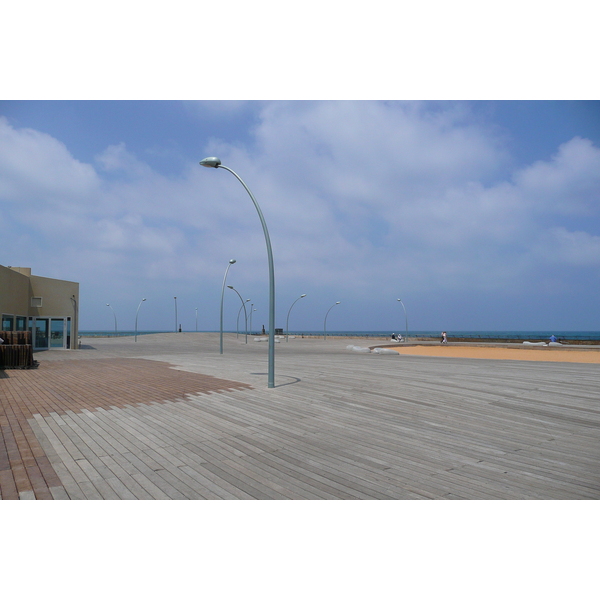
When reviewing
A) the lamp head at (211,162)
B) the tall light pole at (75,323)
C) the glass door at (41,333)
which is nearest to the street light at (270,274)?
the lamp head at (211,162)

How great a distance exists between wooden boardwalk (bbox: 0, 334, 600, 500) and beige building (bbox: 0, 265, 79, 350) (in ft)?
51.5

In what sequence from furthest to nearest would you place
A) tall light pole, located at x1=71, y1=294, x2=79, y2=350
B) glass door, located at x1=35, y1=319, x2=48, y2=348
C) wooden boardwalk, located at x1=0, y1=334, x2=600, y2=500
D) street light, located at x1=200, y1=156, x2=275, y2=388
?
tall light pole, located at x1=71, y1=294, x2=79, y2=350, glass door, located at x1=35, y1=319, x2=48, y2=348, street light, located at x1=200, y1=156, x2=275, y2=388, wooden boardwalk, located at x1=0, y1=334, x2=600, y2=500

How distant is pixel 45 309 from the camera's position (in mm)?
26078

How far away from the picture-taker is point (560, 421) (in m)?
6.63

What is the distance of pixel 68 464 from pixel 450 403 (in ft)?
20.4

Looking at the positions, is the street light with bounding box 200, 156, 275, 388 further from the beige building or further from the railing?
the beige building

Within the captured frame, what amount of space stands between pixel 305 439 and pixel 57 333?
86.0 ft

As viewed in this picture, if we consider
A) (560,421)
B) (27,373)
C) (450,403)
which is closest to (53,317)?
(27,373)

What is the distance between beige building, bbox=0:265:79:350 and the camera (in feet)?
75.8

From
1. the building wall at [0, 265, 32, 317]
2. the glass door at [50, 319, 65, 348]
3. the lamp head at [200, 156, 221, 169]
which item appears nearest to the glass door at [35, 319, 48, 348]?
the glass door at [50, 319, 65, 348]

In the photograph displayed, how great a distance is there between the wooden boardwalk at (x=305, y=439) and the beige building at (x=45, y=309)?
51.5 ft

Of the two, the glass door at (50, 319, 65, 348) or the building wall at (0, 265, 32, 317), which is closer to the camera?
the building wall at (0, 265, 32, 317)

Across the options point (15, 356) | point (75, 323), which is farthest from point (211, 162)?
point (75, 323)

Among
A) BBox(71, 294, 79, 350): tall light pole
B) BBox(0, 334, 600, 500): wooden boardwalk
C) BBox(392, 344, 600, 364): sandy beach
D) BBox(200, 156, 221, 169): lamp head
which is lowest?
BBox(392, 344, 600, 364): sandy beach
